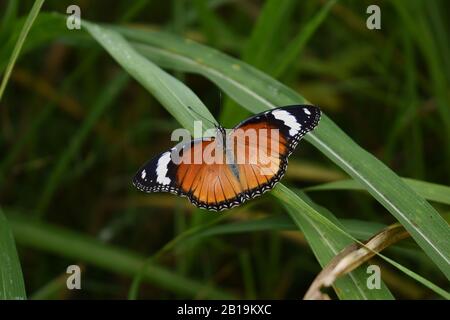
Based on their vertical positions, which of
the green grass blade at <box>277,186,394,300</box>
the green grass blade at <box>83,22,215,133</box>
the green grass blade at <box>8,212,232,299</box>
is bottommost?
the green grass blade at <box>277,186,394,300</box>

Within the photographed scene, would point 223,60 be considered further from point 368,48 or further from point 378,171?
point 368,48

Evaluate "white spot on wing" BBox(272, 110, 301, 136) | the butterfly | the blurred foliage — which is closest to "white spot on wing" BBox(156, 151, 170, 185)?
the butterfly

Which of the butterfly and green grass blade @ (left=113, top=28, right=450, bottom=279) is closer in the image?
green grass blade @ (left=113, top=28, right=450, bottom=279)

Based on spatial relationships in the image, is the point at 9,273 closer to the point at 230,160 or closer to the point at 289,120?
the point at 230,160

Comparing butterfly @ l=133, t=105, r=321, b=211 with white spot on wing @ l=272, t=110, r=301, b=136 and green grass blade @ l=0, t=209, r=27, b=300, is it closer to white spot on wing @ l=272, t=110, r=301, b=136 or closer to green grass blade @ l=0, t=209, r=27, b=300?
white spot on wing @ l=272, t=110, r=301, b=136

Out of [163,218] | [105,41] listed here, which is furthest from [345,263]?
[163,218]

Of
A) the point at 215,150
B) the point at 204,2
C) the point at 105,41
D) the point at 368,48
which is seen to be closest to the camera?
the point at 215,150

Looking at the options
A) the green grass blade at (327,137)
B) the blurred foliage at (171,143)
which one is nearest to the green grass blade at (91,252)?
the blurred foliage at (171,143)

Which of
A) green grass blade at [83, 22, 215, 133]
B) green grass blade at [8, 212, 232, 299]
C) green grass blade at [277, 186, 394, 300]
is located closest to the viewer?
green grass blade at [277, 186, 394, 300]

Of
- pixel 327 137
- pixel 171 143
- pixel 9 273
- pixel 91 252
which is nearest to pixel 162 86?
pixel 327 137
